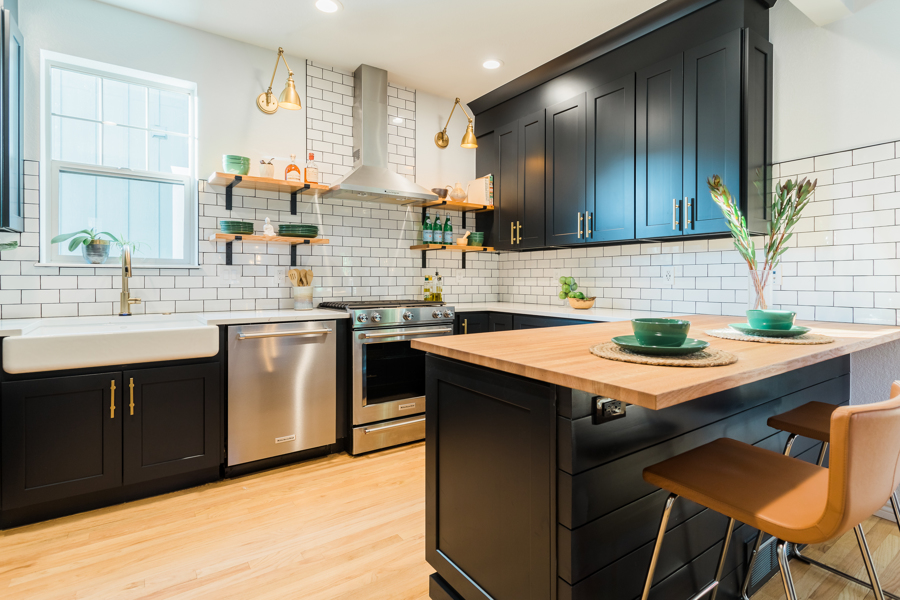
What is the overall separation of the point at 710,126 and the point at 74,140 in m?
3.93

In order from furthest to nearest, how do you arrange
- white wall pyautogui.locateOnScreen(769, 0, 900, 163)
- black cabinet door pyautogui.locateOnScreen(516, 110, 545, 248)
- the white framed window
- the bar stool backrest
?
black cabinet door pyautogui.locateOnScreen(516, 110, 545, 248) → the white framed window → white wall pyautogui.locateOnScreen(769, 0, 900, 163) → the bar stool backrest

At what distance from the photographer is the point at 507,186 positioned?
4246mm

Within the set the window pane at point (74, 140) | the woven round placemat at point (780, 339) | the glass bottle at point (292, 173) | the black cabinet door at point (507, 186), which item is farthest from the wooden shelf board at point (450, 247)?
the woven round placemat at point (780, 339)

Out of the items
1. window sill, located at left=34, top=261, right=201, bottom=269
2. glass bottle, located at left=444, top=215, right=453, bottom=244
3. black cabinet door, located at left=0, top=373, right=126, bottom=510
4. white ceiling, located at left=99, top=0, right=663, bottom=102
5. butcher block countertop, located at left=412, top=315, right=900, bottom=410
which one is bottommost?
black cabinet door, located at left=0, top=373, right=126, bottom=510

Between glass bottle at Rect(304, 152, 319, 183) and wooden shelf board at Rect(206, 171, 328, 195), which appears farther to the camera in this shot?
glass bottle at Rect(304, 152, 319, 183)

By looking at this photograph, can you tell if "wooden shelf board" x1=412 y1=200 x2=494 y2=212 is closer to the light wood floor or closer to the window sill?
the window sill

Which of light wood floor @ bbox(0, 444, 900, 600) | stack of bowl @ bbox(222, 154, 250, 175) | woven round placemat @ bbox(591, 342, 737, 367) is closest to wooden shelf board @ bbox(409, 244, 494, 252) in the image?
stack of bowl @ bbox(222, 154, 250, 175)

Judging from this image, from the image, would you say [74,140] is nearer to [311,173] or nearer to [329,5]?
[311,173]

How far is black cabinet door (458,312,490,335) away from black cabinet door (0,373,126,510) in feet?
7.65

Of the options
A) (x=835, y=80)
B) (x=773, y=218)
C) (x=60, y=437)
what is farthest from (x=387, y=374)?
(x=835, y=80)

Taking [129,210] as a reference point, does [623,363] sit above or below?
below

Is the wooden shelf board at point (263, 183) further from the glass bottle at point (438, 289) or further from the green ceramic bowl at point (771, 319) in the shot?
the green ceramic bowl at point (771, 319)

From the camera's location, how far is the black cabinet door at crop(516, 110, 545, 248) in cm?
389

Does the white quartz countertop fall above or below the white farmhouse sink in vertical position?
above
